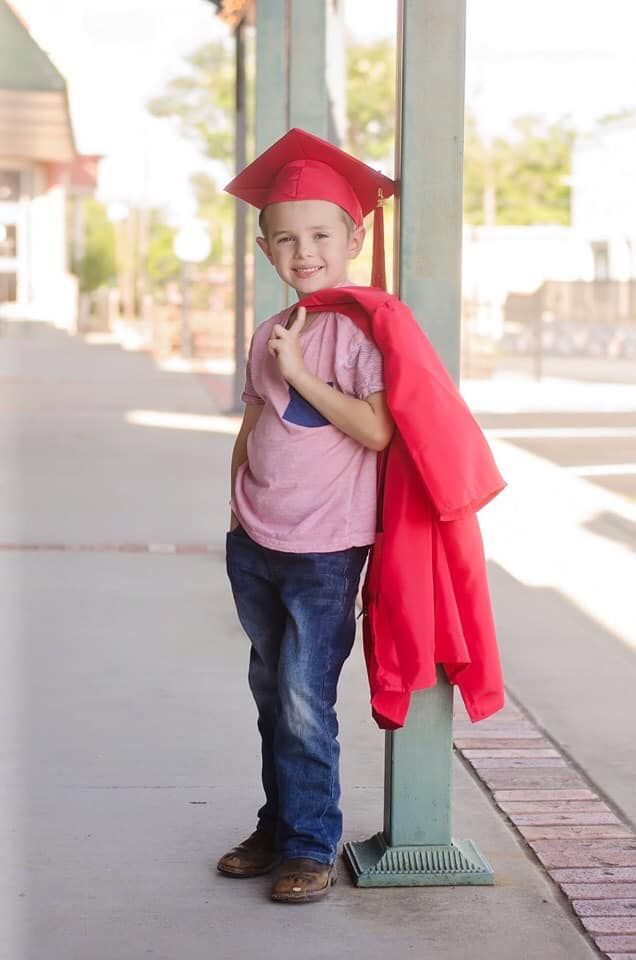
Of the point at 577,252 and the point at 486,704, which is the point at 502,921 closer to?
the point at 486,704

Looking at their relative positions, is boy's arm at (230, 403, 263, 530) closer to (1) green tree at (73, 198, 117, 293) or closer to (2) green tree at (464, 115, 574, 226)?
(1) green tree at (73, 198, 117, 293)

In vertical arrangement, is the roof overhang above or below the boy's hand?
above

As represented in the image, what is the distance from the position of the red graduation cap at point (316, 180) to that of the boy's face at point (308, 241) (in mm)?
21

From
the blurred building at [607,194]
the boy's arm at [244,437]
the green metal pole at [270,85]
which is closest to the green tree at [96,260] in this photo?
the blurred building at [607,194]

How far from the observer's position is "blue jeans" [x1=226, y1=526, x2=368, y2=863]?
3.28 metres

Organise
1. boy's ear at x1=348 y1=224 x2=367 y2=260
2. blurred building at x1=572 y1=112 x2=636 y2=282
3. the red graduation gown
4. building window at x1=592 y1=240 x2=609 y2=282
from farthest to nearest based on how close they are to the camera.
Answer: building window at x1=592 y1=240 x2=609 y2=282 < blurred building at x1=572 y1=112 x2=636 y2=282 < boy's ear at x1=348 y1=224 x2=367 y2=260 < the red graduation gown

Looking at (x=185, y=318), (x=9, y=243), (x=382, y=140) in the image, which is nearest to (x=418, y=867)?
(x=9, y=243)

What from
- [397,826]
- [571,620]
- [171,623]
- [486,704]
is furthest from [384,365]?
[571,620]

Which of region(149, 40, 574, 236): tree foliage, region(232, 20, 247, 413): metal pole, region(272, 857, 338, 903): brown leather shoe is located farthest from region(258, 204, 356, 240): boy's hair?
region(149, 40, 574, 236): tree foliage

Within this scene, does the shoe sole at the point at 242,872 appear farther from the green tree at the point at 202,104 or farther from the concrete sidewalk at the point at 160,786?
the green tree at the point at 202,104

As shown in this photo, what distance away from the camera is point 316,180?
10.8ft

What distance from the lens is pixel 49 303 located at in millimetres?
27125

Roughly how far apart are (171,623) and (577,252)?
136 feet

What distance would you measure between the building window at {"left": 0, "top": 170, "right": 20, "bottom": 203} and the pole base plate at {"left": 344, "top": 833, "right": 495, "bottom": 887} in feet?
77.9
